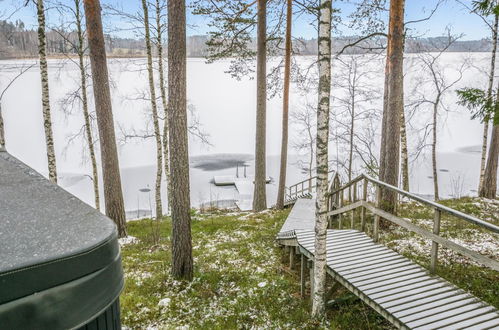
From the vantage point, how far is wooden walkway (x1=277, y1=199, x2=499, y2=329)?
3879 mm

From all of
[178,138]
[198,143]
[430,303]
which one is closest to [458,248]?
[430,303]

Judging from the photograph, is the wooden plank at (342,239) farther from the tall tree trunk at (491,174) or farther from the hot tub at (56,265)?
the tall tree trunk at (491,174)

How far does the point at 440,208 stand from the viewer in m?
4.51

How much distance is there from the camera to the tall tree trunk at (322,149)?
4262 millimetres

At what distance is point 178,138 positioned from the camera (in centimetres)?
584

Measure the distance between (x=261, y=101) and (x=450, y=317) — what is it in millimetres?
8759

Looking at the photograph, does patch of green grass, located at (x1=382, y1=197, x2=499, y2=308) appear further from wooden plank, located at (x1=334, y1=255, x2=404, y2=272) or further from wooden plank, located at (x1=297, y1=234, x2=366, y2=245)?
wooden plank, located at (x1=297, y1=234, x2=366, y2=245)

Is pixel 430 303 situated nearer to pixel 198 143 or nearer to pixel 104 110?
pixel 104 110

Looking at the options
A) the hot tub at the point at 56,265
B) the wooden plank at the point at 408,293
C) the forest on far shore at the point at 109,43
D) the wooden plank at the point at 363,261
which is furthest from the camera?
the forest on far shore at the point at 109,43

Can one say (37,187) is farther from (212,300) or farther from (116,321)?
(212,300)

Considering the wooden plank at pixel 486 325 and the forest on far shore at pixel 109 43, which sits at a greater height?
the forest on far shore at pixel 109 43

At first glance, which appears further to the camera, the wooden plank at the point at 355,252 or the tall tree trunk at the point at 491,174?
the tall tree trunk at the point at 491,174

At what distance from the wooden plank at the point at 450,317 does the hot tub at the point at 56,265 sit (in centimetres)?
324

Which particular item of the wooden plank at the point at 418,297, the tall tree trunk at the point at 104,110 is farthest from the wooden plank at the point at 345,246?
the tall tree trunk at the point at 104,110
